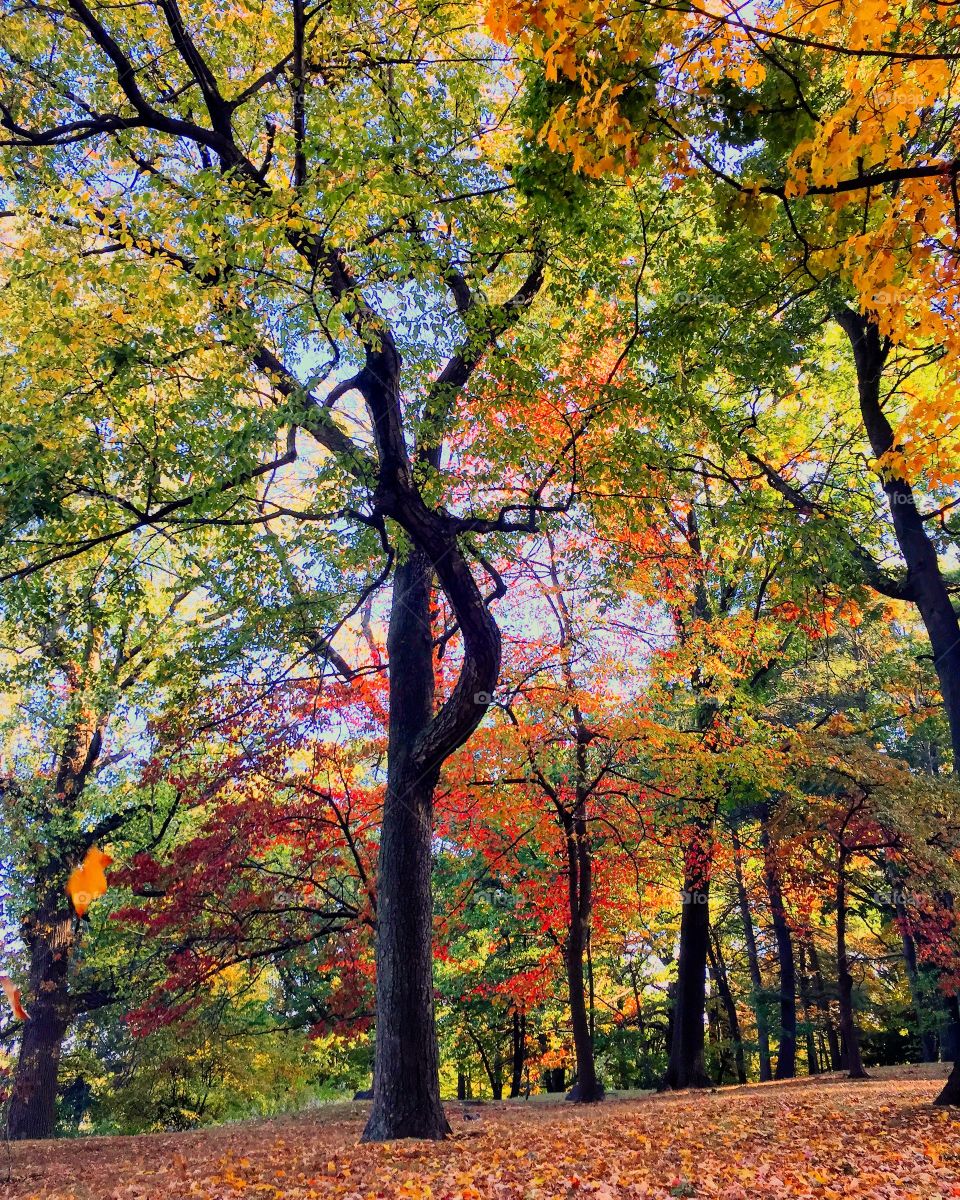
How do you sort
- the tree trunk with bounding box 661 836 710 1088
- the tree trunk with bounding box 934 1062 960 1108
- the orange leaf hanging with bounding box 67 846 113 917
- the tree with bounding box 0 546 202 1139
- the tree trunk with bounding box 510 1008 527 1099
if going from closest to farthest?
1. the orange leaf hanging with bounding box 67 846 113 917
2. the tree trunk with bounding box 934 1062 960 1108
3. the tree with bounding box 0 546 202 1139
4. the tree trunk with bounding box 661 836 710 1088
5. the tree trunk with bounding box 510 1008 527 1099

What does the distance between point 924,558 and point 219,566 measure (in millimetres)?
7915

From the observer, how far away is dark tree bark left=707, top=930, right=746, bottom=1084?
68.7 ft

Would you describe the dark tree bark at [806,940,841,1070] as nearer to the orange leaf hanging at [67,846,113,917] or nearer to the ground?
the ground

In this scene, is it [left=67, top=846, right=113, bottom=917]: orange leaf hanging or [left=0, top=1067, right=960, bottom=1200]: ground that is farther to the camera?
[left=67, top=846, right=113, bottom=917]: orange leaf hanging

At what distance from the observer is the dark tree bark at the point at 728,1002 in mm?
20953

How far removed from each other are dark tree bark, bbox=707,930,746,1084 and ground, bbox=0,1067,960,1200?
13322 mm

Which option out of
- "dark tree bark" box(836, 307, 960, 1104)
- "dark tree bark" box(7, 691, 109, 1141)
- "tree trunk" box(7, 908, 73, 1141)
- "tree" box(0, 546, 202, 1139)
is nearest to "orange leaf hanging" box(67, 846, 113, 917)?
"dark tree bark" box(7, 691, 109, 1141)

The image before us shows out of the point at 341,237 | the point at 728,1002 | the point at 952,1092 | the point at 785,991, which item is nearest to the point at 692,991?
the point at 785,991

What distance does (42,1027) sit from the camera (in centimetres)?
1333

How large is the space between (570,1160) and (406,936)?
2.26 meters

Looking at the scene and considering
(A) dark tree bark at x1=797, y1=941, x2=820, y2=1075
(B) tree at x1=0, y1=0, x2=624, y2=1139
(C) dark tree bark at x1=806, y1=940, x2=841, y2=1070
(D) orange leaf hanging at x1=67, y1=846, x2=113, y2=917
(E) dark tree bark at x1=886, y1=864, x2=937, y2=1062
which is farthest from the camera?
(A) dark tree bark at x1=797, y1=941, x2=820, y2=1075

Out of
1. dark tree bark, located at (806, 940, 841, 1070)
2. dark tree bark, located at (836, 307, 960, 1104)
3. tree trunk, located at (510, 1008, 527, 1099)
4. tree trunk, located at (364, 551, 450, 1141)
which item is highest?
dark tree bark, located at (836, 307, 960, 1104)

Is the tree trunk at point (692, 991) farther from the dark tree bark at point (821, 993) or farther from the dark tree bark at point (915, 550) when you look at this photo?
the dark tree bark at point (821, 993)

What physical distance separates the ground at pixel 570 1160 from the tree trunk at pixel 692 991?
5.01m
